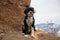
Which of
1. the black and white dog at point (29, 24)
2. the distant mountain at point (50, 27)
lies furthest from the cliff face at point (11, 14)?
the distant mountain at point (50, 27)

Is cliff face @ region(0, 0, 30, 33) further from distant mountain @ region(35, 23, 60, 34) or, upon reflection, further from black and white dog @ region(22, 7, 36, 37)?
distant mountain @ region(35, 23, 60, 34)

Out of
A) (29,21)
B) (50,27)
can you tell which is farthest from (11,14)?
(50,27)

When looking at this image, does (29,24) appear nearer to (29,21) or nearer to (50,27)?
(29,21)

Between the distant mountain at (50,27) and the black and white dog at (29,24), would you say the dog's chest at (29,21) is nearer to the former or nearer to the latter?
the black and white dog at (29,24)

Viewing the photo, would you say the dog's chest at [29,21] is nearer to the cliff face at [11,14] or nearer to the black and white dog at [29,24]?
the black and white dog at [29,24]

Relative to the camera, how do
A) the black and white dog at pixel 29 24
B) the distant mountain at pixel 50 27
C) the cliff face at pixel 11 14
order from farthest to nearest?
the distant mountain at pixel 50 27 → the cliff face at pixel 11 14 → the black and white dog at pixel 29 24

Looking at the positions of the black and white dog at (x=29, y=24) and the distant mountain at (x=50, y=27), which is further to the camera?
the distant mountain at (x=50, y=27)

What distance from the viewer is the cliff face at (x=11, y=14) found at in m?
4.80

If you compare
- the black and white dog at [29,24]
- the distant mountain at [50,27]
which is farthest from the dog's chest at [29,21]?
the distant mountain at [50,27]

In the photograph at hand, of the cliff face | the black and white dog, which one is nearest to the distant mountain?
the cliff face

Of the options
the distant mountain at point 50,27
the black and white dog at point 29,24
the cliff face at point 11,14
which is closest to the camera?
the black and white dog at point 29,24

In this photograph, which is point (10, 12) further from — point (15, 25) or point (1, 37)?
point (1, 37)

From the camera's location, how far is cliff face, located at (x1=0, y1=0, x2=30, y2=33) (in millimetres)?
4805

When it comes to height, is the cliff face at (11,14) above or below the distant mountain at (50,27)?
above
